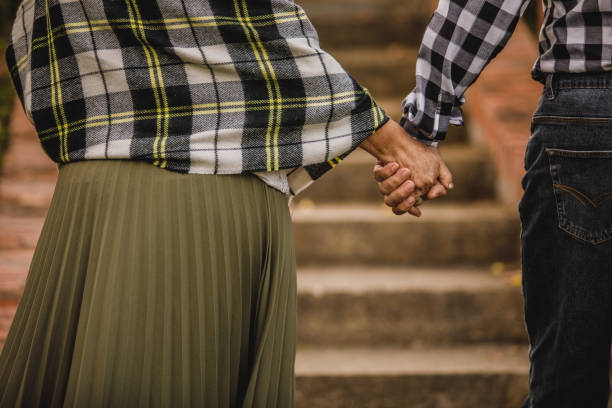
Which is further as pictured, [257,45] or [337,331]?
[337,331]

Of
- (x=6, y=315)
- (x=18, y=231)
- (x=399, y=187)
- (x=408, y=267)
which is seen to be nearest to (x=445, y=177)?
(x=399, y=187)

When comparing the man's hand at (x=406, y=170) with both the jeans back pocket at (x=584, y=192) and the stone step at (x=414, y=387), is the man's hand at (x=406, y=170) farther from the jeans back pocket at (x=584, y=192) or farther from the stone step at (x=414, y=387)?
the stone step at (x=414, y=387)

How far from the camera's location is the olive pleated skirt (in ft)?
3.75

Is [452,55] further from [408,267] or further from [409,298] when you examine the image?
[408,267]

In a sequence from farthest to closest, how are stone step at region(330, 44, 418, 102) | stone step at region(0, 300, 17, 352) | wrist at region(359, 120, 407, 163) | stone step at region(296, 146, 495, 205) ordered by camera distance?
stone step at region(330, 44, 418, 102)
stone step at region(296, 146, 495, 205)
stone step at region(0, 300, 17, 352)
wrist at region(359, 120, 407, 163)

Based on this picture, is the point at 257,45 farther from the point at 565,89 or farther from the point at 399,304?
the point at 399,304

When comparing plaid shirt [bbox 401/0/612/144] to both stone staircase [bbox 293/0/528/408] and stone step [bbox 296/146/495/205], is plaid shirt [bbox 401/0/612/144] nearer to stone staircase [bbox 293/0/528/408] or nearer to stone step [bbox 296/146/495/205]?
stone staircase [bbox 293/0/528/408]

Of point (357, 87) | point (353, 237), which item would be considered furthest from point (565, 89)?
point (353, 237)

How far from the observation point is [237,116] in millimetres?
1227

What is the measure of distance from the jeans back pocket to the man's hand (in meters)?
0.37

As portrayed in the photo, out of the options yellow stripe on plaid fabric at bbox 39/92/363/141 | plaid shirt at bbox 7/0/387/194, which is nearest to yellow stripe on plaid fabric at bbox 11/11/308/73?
plaid shirt at bbox 7/0/387/194

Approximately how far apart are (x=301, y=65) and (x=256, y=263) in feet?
1.50

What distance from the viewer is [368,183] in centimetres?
325

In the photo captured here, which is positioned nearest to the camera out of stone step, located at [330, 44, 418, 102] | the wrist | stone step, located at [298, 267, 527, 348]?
the wrist
